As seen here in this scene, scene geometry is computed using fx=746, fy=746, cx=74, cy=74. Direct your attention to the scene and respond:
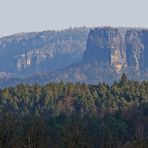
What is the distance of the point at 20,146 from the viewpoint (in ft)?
294

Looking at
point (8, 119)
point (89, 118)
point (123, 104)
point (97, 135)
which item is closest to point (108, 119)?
point (89, 118)

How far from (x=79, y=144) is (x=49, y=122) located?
2663 inches

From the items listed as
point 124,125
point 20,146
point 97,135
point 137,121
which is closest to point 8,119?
point 20,146

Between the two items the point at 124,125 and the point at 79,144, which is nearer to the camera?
the point at 79,144

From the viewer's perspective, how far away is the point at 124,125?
5773 inches

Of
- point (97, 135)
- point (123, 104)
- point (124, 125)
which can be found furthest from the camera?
point (123, 104)

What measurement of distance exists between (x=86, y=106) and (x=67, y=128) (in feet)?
364

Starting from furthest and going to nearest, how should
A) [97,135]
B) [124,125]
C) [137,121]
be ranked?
1. [137,121]
2. [124,125]
3. [97,135]

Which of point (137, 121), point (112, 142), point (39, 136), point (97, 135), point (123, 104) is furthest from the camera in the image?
point (123, 104)

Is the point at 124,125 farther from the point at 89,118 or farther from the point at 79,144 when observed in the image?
the point at 79,144

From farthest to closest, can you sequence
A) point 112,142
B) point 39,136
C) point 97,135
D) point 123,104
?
point 123,104 < point 97,135 < point 112,142 < point 39,136

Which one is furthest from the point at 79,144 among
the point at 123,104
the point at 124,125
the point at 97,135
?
the point at 123,104

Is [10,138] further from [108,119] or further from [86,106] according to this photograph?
[86,106]

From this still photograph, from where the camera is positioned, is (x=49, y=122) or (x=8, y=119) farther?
(x=49, y=122)
